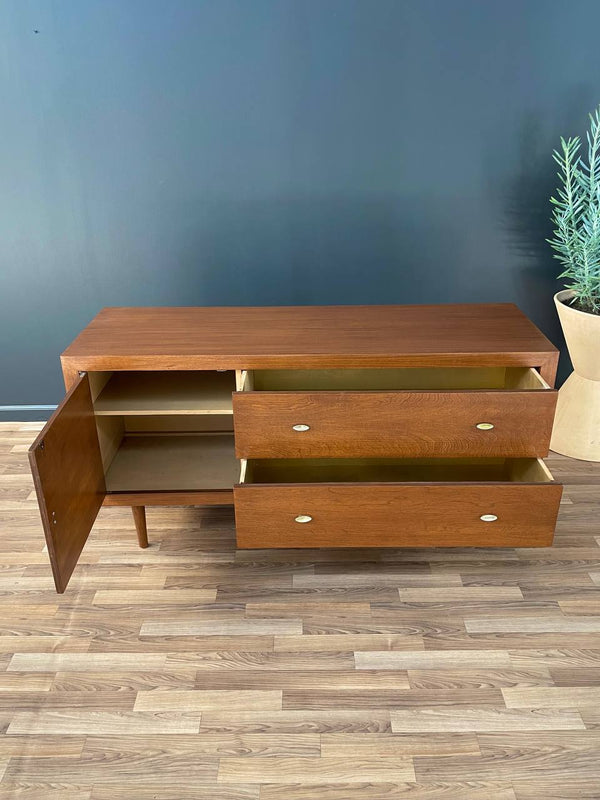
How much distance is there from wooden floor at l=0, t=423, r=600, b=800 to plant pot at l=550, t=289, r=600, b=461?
0.96 feet

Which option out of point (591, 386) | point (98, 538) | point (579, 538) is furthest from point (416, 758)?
point (591, 386)

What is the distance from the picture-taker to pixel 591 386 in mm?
1795

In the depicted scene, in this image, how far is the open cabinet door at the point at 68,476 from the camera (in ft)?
3.54

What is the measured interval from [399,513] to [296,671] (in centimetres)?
35

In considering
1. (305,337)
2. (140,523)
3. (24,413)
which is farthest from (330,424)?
(24,413)

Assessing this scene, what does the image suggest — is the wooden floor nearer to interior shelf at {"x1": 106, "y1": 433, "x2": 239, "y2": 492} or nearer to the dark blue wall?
interior shelf at {"x1": 106, "y1": 433, "x2": 239, "y2": 492}

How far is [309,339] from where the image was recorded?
1.40 metres

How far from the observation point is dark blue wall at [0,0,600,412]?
5.48 ft

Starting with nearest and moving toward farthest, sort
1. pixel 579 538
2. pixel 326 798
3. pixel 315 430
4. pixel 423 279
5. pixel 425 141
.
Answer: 1. pixel 326 798
2. pixel 315 430
3. pixel 579 538
4. pixel 425 141
5. pixel 423 279

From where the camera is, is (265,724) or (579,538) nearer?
(265,724)

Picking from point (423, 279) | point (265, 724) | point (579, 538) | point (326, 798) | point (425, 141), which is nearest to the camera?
point (326, 798)

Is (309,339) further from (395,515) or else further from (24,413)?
(24,413)

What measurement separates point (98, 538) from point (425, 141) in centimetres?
132

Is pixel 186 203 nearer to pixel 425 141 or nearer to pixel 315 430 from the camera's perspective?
pixel 425 141
